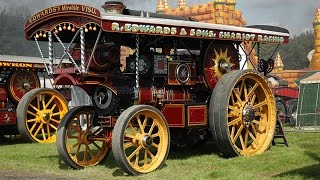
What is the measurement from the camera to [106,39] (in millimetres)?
7578

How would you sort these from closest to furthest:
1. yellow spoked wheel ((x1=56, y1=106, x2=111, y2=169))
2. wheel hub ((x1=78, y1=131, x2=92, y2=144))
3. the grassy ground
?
the grassy ground → yellow spoked wheel ((x1=56, y1=106, x2=111, y2=169)) → wheel hub ((x1=78, y1=131, x2=92, y2=144))

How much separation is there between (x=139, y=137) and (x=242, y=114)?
2136mm

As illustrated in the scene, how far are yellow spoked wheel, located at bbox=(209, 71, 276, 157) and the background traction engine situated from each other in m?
0.02

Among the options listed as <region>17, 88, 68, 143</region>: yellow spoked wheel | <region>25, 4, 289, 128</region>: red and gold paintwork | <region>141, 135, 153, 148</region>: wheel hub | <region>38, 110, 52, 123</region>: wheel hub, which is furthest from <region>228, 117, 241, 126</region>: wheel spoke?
<region>38, 110, 52, 123</region>: wheel hub

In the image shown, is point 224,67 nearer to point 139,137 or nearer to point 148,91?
point 148,91

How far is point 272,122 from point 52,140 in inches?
239

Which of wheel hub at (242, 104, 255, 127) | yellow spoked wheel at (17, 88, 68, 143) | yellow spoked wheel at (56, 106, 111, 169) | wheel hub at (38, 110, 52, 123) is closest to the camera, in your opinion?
yellow spoked wheel at (56, 106, 111, 169)

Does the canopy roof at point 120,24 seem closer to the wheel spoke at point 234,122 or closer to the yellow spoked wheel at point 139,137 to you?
the yellow spoked wheel at point 139,137

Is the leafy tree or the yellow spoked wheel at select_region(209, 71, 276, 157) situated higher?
the leafy tree

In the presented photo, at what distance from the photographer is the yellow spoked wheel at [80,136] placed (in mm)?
7488

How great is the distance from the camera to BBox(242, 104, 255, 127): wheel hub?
27.6 feet

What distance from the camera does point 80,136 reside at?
7926 millimetres

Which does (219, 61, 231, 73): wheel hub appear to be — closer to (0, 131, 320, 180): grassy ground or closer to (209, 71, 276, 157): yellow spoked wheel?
(209, 71, 276, 157): yellow spoked wheel

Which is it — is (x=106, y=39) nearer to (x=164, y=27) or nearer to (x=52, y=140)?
(x=164, y=27)
